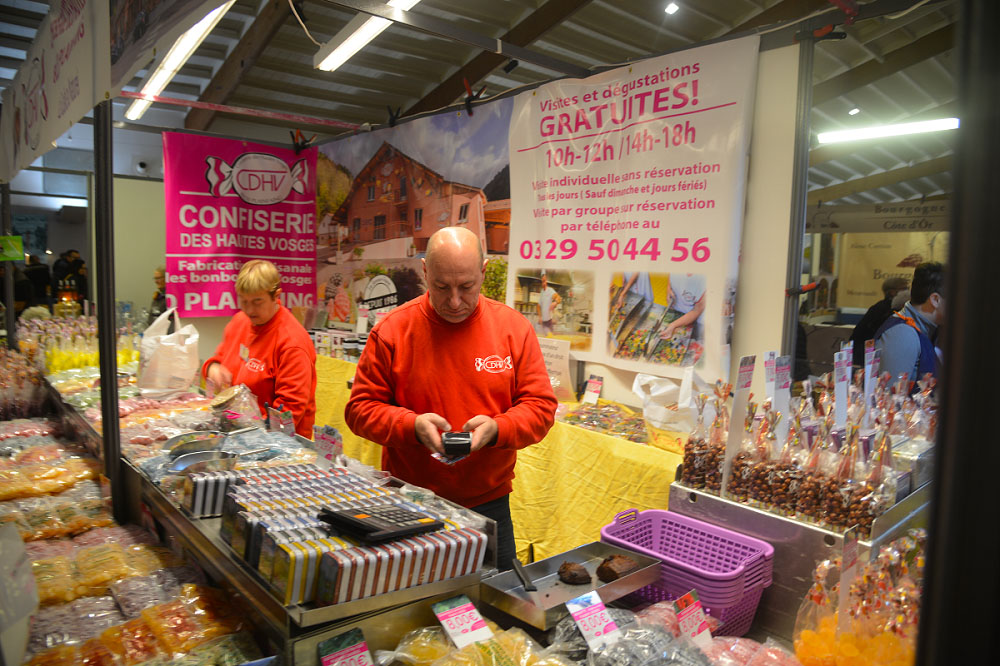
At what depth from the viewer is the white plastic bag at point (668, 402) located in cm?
307

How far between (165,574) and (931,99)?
9646 mm

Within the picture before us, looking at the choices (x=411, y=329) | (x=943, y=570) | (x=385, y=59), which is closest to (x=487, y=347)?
(x=411, y=329)

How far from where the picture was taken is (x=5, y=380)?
3871mm

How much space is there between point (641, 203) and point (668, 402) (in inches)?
44.6

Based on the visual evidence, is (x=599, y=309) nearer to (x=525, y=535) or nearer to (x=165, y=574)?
(x=525, y=535)

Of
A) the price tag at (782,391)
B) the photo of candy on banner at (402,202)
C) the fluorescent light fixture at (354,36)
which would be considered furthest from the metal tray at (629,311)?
the fluorescent light fixture at (354,36)

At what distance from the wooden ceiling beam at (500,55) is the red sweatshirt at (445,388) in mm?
3373

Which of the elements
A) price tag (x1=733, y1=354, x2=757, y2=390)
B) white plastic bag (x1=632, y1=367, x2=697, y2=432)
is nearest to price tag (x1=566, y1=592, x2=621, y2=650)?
price tag (x1=733, y1=354, x2=757, y2=390)

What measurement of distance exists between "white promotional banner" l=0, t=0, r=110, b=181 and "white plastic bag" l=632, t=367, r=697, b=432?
8.27 ft

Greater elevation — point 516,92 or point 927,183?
point 927,183

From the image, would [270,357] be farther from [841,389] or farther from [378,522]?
[841,389]

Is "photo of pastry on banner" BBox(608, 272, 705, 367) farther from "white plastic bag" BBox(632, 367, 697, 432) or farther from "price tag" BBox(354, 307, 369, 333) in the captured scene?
"price tag" BBox(354, 307, 369, 333)

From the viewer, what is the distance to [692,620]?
149 centimetres

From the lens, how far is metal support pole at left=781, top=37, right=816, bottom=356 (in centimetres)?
304
